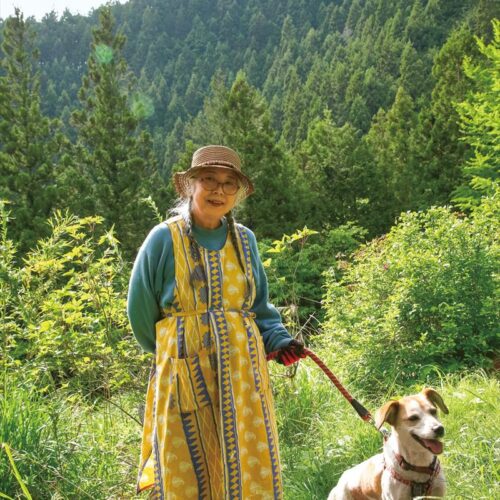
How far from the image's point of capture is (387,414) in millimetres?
1979

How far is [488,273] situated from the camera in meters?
5.22

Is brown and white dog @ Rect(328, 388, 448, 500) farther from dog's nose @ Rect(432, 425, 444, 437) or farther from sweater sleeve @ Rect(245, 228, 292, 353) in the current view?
sweater sleeve @ Rect(245, 228, 292, 353)

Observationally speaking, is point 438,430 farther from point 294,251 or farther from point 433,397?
point 294,251

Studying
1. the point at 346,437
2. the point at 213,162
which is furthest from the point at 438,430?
the point at 346,437

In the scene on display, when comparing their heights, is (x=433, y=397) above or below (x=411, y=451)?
above

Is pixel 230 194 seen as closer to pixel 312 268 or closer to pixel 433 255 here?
pixel 433 255

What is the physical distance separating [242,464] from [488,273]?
414 cm

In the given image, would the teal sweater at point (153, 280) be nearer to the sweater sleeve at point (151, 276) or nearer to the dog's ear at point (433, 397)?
the sweater sleeve at point (151, 276)

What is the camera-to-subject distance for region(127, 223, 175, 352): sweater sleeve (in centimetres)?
198

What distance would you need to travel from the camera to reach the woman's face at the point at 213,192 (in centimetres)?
203

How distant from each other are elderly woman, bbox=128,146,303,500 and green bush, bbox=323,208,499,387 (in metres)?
2.89

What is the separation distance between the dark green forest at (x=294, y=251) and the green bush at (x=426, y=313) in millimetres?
21

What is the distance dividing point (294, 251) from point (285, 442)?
36.3 feet

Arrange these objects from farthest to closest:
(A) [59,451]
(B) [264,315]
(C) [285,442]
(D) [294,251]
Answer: (D) [294,251] < (C) [285,442] < (A) [59,451] < (B) [264,315]
